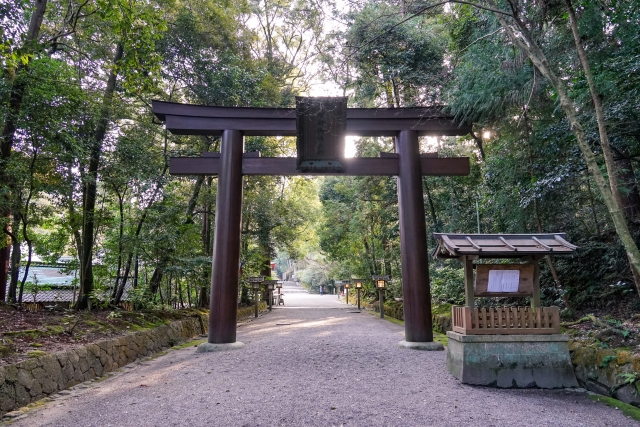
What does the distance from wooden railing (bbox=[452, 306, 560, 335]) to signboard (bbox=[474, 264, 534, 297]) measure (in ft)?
0.98

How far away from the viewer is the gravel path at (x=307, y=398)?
11.3ft

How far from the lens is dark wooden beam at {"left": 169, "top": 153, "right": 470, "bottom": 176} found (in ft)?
25.3

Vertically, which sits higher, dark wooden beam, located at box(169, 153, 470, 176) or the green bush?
dark wooden beam, located at box(169, 153, 470, 176)

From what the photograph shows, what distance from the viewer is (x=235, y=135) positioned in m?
7.80

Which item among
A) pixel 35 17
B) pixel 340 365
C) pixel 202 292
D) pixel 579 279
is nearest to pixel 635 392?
pixel 340 365

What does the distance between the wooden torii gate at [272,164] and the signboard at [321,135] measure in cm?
19

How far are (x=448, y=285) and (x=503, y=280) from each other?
19.0ft

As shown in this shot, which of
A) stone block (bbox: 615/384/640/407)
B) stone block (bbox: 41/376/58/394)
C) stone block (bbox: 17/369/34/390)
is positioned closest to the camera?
stone block (bbox: 615/384/640/407)

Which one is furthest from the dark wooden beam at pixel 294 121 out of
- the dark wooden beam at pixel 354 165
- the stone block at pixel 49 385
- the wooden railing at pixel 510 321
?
the stone block at pixel 49 385

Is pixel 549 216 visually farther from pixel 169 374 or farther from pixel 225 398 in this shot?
pixel 169 374

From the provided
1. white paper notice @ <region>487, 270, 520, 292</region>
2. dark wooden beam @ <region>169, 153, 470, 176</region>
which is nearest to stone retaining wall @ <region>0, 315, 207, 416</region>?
dark wooden beam @ <region>169, 153, 470, 176</region>

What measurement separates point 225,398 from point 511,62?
714 cm

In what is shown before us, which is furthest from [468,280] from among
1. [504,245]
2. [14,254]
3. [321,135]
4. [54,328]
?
[14,254]

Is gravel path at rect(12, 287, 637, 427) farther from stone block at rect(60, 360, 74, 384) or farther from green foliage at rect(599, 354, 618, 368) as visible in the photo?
green foliage at rect(599, 354, 618, 368)
